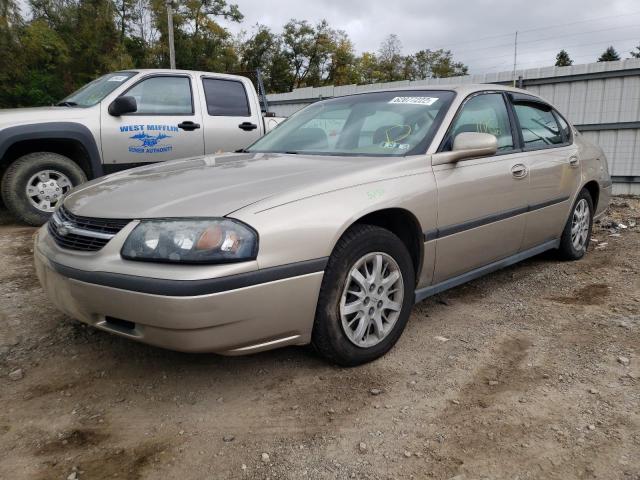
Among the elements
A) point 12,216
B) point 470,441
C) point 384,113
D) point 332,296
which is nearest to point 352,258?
point 332,296

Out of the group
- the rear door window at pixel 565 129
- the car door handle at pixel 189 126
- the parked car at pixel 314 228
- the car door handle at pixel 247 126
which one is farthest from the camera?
the car door handle at pixel 247 126

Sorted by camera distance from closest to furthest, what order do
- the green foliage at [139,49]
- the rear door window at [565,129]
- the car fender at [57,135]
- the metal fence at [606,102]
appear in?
the rear door window at [565,129], the car fender at [57,135], the metal fence at [606,102], the green foliage at [139,49]

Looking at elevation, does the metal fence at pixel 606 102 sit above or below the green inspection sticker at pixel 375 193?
above

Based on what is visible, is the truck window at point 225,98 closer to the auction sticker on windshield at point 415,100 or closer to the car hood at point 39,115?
the car hood at point 39,115

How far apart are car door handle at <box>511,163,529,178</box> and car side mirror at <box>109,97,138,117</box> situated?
385 centimetres

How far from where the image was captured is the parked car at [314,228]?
7.41 feet

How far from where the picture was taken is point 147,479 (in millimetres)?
1967

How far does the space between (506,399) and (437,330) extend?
0.86 meters

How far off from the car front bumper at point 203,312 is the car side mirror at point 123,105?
3.38m

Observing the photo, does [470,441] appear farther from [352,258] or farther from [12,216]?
[12,216]

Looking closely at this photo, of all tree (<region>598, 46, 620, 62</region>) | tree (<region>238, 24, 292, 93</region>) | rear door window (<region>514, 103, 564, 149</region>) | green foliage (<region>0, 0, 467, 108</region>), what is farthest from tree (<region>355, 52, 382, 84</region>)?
rear door window (<region>514, 103, 564, 149</region>)

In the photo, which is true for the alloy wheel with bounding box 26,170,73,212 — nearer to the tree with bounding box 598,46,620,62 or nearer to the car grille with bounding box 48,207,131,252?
the car grille with bounding box 48,207,131,252

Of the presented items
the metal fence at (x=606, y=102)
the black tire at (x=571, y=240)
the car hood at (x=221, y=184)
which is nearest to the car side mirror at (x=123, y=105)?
the car hood at (x=221, y=184)

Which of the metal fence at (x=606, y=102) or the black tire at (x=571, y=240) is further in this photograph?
the metal fence at (x=606, y=102)
